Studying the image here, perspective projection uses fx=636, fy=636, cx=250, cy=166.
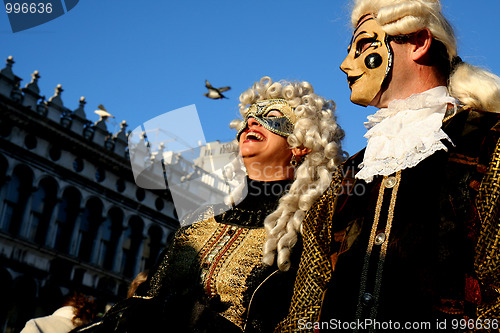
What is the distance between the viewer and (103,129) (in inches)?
930

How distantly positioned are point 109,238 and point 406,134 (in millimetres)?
21552

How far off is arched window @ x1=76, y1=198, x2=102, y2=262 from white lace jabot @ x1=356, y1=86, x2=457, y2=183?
→ 20.3m

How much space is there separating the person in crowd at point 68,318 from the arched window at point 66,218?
634 inches

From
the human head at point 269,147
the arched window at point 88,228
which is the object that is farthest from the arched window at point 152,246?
the human head at point 269,147

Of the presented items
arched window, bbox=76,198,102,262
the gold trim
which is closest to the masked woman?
the gold trim

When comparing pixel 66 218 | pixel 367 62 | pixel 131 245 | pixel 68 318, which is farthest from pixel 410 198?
pixel 131 245

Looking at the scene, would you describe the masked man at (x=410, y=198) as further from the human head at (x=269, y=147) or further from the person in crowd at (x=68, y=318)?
the person in crowd at (x=68, y=318)

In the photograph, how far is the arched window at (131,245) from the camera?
78.4 ft

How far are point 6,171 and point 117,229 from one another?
5.38 m

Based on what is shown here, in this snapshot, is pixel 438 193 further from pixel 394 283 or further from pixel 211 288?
pixel 211 288

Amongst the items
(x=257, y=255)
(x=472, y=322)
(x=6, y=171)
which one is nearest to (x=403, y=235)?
(x=472, y=322)

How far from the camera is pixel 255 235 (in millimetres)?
4113

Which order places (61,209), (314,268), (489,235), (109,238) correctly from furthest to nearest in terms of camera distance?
1. (109,238)
2. (61,209)
3. (314,268)
4. (489,235)

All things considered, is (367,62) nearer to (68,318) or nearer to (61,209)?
(68,318)
